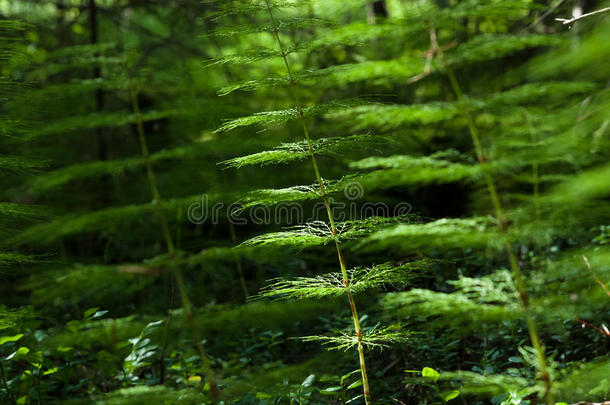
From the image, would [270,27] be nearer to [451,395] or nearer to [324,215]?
[451,395]

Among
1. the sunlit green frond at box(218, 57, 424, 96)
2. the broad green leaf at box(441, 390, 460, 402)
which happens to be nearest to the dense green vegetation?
the sunlit green frond at box(218, 57, 424, 96)

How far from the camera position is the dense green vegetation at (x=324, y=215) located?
4.83 feet

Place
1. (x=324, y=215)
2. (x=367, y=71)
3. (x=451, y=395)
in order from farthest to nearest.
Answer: (x=324, y=215) < (x=451, y=395) < (x=367, y=71)

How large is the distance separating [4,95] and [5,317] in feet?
3.72

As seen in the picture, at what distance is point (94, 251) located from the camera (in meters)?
5.62

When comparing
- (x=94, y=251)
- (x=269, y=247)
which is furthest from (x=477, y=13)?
(x=94, y=251)

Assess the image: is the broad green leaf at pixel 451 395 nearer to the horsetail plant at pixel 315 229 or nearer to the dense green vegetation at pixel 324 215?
the dense green vegetation at pixel 324 215

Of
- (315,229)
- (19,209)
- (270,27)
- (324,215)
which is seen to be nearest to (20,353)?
(19,209)

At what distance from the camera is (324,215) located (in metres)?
4.63

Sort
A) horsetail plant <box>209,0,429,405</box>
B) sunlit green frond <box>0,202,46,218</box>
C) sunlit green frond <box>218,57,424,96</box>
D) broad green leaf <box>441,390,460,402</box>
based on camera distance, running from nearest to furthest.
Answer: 1. sunlit green frond <box>218,57,424,96</box>
2. horsetail plant <box>209,0,429,405</box>
3. broad green leaf <box>441,390,460,402</box>
4. sunlit green frond <box>0,202,46,218</box>

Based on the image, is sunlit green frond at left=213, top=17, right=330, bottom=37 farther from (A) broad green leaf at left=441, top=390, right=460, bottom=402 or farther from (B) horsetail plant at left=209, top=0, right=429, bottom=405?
(A) broad green leaf at left=441, top=390, right=460, bottom=402

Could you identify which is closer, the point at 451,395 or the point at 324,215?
the point at 451,395

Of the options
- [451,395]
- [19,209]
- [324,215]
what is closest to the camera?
[451,395]

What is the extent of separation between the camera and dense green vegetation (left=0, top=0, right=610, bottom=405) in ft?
4.83
